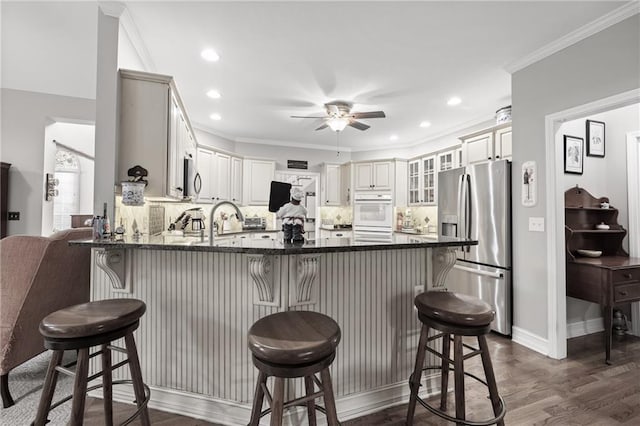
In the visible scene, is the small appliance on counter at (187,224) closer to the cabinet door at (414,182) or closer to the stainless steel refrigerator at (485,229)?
the stainless steel refrigerator at (485,229)

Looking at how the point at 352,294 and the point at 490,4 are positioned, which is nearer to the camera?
the point at 352,294

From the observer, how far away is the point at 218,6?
7.01ft

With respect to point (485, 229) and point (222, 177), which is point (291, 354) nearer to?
point (485, 229)

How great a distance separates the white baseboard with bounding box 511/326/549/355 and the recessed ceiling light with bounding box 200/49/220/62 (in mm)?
3997

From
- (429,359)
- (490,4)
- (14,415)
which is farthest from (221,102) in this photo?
(429,359)

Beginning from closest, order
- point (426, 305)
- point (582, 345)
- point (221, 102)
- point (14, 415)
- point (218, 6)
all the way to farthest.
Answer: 1. point (426, 305)
2. point (14, 415)
3. point (218, 6)
4. point (582, 345)
5. point (221, 102)

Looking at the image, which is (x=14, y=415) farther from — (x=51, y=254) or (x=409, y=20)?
(x=409, y=20)

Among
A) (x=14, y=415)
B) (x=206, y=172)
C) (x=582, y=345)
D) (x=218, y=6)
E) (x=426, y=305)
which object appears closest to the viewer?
(x=426, y=305)

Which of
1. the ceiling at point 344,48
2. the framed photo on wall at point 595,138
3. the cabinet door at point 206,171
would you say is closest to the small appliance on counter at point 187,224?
the cabinet door at point 206,171

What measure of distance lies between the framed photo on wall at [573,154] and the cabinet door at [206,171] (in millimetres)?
4665

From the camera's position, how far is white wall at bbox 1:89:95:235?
3.75 m

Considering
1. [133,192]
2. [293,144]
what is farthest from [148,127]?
[293,144]

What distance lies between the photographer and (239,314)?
169 centimetres

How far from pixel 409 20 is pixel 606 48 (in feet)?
5.10
